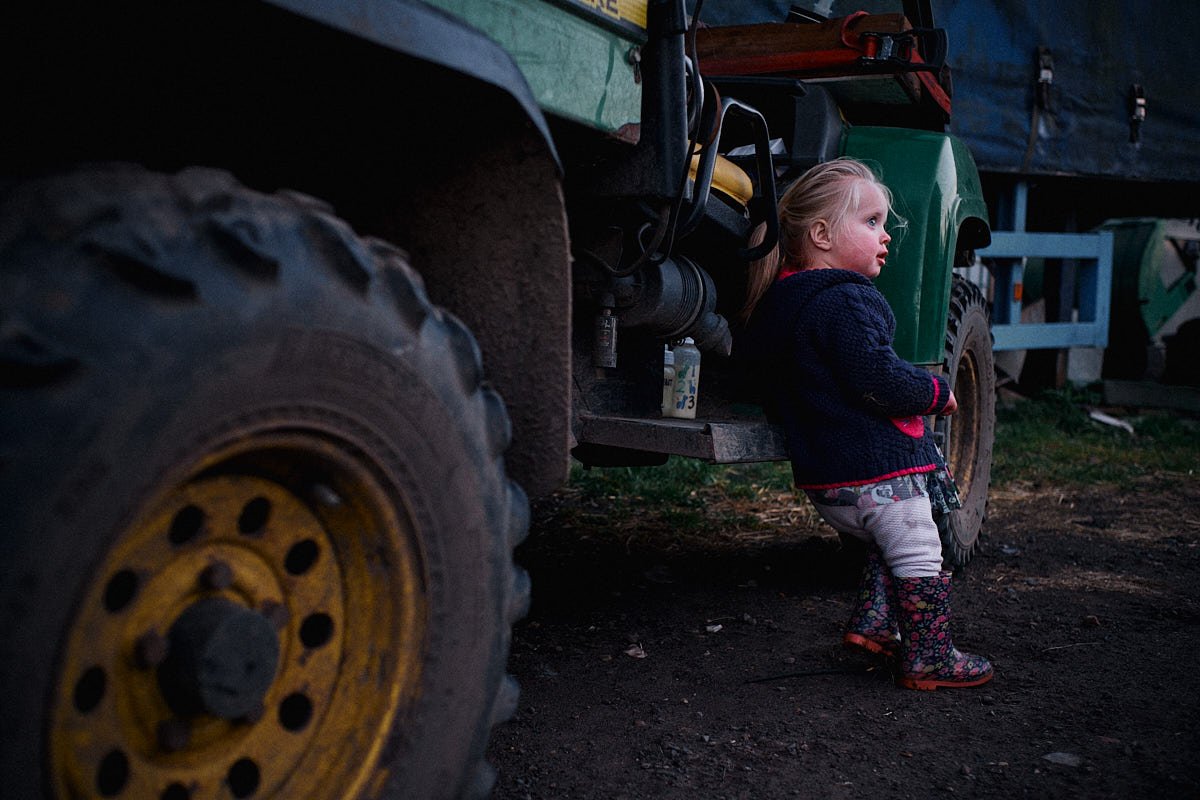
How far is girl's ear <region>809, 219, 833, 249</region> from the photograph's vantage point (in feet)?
9.25

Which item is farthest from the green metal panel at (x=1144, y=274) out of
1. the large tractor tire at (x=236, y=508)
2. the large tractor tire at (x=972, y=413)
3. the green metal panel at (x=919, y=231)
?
the large tractor tire at (x=236, y=508)

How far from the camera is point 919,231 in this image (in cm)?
323

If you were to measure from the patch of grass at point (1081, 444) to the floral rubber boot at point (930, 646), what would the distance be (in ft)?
10.8

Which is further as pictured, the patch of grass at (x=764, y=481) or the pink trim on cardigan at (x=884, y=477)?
the patch of grass at (x=764, y=481)

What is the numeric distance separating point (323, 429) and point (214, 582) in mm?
217

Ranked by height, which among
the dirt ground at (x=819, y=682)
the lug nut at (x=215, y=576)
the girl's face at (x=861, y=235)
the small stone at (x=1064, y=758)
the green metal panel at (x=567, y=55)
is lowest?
the dirt ground at (x=819, y=682)

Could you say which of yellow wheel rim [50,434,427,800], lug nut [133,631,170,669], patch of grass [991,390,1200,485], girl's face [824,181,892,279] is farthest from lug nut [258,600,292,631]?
patch of grass [991,390,1200,485]

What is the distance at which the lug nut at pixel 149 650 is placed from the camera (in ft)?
3.74

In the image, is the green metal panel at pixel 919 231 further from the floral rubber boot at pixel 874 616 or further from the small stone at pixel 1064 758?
the small stone at pixel 1064 758

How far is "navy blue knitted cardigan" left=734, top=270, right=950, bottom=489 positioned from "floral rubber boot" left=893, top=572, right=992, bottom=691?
290mm

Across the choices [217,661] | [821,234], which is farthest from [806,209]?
[217,661]

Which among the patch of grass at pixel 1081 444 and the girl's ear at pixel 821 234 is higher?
the girl's ear at pixel 821 234

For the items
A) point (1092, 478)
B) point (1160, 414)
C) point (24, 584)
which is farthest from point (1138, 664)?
point (1160, 414)

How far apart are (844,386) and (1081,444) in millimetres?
4930
